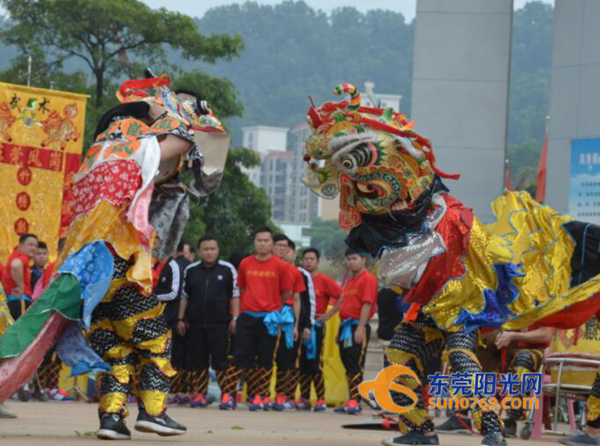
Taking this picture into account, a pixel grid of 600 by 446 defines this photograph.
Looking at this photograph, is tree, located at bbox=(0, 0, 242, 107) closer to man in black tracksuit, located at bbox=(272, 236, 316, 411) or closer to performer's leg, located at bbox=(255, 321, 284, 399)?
man in black tracksuit, located at bbox=(272, 236, 316, 411)

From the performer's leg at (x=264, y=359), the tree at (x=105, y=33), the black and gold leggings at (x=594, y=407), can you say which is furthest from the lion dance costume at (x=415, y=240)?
the tree at (x=105, y=33)

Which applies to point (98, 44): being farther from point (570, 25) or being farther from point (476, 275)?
point (476, 275)

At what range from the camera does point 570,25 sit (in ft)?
62.3

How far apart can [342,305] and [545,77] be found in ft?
382

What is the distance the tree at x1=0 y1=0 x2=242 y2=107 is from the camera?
3162cm

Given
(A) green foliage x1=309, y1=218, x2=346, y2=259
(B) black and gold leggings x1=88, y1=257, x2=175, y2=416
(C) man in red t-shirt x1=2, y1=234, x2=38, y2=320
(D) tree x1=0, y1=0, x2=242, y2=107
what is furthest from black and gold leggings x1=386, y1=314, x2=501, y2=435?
(A) green foliage x1=309, y1=218, x2=346, y2=259

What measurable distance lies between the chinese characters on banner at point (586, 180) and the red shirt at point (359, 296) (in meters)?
2.80

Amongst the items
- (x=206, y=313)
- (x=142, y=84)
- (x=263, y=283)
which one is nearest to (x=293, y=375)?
(x=206, y=313)

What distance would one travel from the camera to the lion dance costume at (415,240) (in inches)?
318

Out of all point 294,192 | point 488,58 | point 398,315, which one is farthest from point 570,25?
point 294,192

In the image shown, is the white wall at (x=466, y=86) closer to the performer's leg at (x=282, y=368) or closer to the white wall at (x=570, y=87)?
the white wall at (x=570, y=87)

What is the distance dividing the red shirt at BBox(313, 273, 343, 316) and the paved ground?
2004mm

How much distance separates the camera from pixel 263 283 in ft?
46.5

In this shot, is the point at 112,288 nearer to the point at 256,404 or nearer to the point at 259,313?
the point at 259,313
